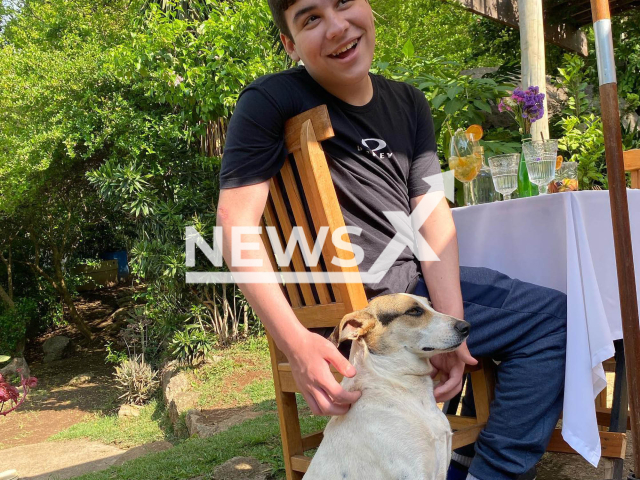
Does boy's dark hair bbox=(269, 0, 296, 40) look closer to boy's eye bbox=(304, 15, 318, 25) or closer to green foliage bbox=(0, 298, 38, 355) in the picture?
boy's eye bbox=(304, 15, 318, 25)

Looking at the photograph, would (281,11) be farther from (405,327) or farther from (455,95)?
(455,95)

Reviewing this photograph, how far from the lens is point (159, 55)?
7.88 metres

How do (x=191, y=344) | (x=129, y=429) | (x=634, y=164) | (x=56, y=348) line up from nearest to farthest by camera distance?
(x=634, y=164)
(x=129, y=429)
(x=191, y=344)
(x=56, y=348)

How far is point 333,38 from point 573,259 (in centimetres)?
102

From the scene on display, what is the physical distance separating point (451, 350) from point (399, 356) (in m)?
0.15

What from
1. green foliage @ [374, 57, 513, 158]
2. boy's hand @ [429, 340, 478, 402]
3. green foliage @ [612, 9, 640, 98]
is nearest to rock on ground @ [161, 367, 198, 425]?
green foliage @ [374, 57, 513, 158]

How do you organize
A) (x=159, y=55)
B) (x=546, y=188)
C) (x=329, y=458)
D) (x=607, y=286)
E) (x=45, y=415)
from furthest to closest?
(x=45, y=415)
(x=159, y=55)
(x=546, y=188)
(x=607, y=286)
(x=329, y=458)

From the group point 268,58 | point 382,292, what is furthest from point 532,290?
point 268,58

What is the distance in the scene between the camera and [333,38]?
1816 mm

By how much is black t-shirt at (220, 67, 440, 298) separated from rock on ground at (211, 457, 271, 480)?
1.51 metres

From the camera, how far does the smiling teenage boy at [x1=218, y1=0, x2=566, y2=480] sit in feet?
5.65

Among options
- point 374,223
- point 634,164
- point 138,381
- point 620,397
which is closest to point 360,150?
point 374,223

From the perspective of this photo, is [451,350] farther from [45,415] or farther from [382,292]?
[45,415]

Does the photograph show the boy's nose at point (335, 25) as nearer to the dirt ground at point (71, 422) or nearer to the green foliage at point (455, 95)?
the dirt ground at point (71, 422)
